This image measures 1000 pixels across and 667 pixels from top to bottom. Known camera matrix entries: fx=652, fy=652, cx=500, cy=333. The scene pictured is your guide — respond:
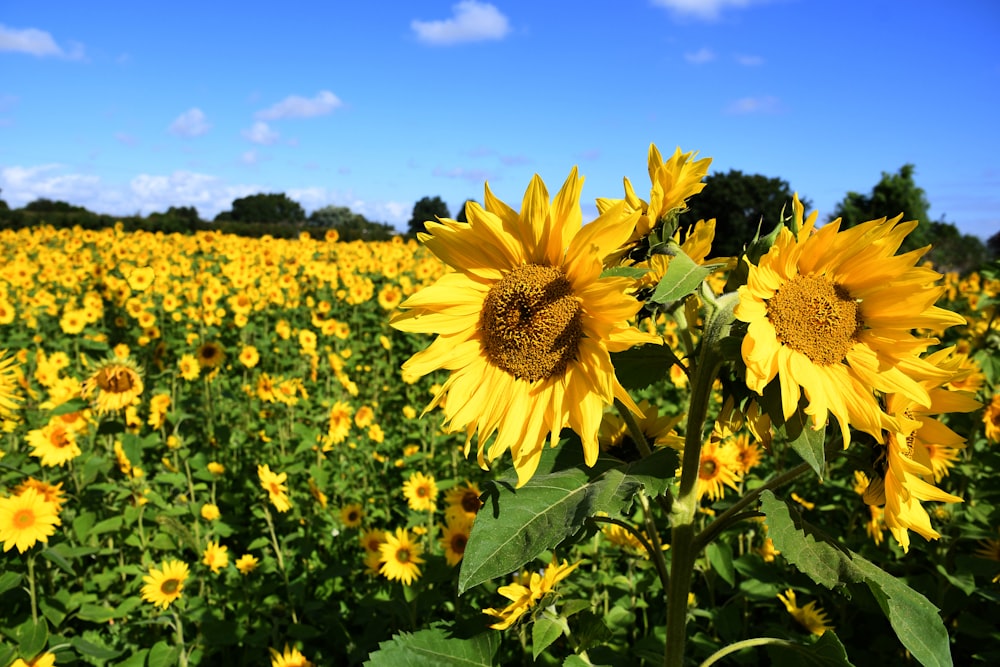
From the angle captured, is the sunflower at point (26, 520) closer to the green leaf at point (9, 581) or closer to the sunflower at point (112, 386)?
the green leaf at point (9, 581)

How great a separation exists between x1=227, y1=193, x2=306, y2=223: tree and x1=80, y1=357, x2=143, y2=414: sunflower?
3870cm

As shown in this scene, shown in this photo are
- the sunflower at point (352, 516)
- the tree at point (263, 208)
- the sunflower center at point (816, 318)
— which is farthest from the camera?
the tree at point (263, 208)

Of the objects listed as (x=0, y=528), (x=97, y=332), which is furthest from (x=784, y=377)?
(x=97, y=332)

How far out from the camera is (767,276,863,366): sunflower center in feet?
3.92

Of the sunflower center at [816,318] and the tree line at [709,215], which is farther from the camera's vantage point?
the tree line at [709,215]

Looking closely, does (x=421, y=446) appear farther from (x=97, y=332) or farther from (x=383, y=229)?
(x=383, y=229)

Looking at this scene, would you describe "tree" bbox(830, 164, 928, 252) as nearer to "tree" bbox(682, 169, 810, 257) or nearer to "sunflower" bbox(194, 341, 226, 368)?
"tree" bbox(682, 169, 810, 257)

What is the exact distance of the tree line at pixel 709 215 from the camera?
23969 millimetres

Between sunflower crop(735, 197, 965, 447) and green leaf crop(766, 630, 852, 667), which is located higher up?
sunflower crop(735, 197, 965, 447)

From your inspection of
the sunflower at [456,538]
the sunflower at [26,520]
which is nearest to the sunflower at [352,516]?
the sunflower at [456,538]

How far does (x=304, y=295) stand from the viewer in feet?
32.6

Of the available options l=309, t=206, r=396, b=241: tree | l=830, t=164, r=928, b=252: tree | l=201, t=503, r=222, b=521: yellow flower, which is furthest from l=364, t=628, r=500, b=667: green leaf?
l=830, t=164, r=928, b=252: tree

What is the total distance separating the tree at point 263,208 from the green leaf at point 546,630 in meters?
41.4

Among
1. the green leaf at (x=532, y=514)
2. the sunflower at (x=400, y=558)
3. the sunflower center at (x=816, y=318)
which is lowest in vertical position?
the sunflower at (x=400, y=558)
